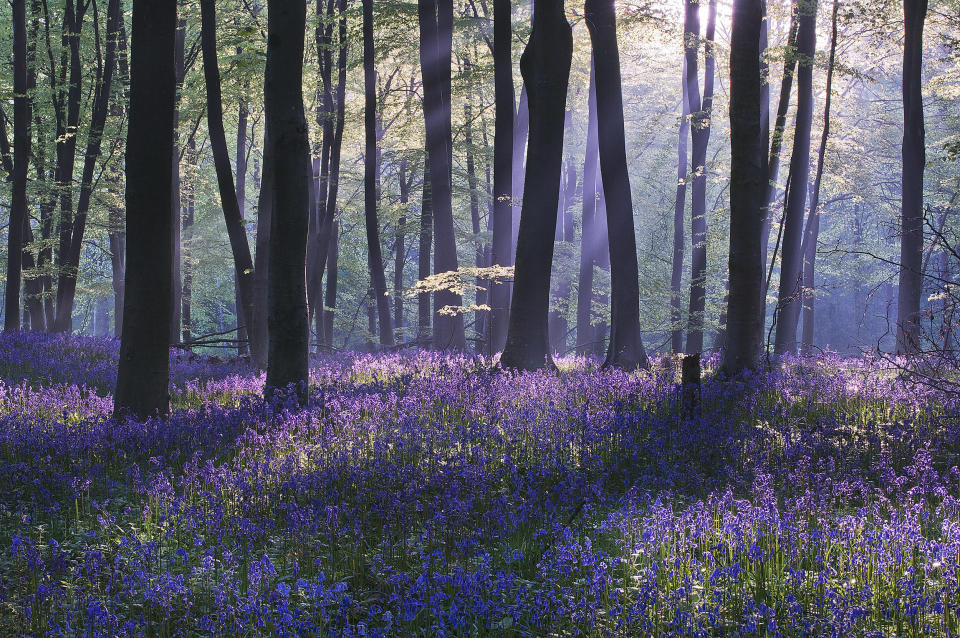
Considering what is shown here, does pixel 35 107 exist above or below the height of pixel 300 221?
above

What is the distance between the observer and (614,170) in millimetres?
13773

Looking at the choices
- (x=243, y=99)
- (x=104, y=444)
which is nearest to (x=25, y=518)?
(x=104, y=444)

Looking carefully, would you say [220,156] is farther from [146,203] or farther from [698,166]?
[698,166]

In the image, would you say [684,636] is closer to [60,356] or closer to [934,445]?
[934,445]

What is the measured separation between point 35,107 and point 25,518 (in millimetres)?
21472

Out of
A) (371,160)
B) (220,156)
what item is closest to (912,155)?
(371,160)

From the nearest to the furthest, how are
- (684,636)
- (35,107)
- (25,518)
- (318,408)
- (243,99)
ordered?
(684,636), (25,518), (318,408), (243,99), (35,107)

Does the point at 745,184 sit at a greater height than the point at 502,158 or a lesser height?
lesser

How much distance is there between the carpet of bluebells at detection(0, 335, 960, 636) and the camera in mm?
3545

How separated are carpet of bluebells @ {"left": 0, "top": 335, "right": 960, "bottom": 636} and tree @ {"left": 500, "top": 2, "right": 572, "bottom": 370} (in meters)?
2.15

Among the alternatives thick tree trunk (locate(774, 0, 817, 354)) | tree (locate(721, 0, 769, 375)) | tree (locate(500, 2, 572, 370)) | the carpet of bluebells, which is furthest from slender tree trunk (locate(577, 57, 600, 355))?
the carpet of bluebells

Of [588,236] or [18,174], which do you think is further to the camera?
[588,236]

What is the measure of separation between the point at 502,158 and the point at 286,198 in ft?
25.7

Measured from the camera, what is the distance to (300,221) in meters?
9.02
